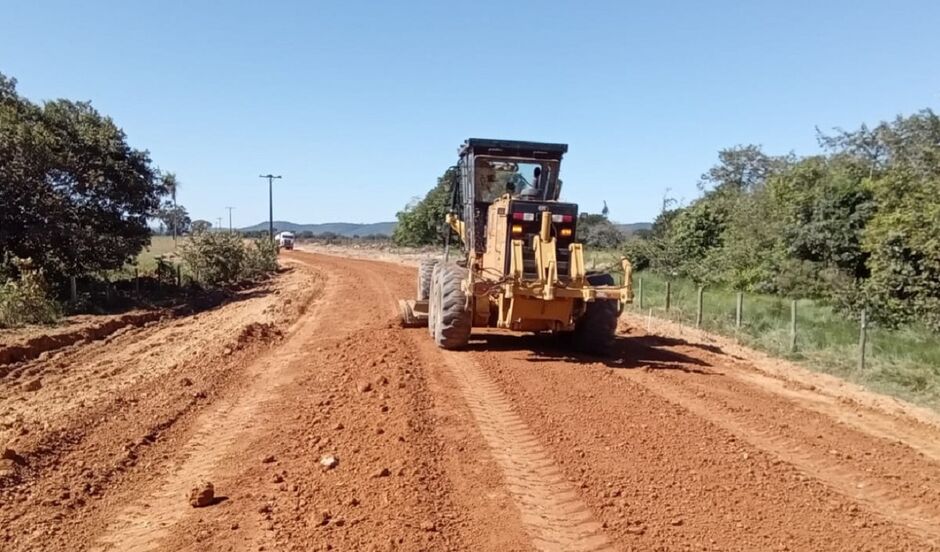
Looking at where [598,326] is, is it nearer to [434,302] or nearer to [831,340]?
[434,302]

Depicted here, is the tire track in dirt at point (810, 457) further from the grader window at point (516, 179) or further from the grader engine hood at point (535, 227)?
the grader window at point (516, 179)

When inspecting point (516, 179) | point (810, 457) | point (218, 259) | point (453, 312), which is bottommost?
point (810, 457)

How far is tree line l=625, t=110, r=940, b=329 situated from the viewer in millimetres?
16031

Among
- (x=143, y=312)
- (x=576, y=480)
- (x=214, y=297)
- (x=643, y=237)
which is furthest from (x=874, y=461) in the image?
(x=643, y=237)

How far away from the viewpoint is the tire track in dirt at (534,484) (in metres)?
4.48

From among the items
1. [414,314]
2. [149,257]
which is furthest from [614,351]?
[149,257]

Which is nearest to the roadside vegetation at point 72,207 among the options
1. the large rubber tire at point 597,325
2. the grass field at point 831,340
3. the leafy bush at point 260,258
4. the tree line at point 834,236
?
the leafy bush at point 260,258

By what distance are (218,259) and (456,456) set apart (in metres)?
24.3

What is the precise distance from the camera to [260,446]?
636cm

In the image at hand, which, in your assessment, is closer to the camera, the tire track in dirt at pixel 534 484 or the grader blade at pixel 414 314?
the tire track in dirt at pixel 534 484

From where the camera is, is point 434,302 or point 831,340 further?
point 831,340

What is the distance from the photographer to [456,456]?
6.01 meters

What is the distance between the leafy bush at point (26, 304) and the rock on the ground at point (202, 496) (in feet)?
40.7

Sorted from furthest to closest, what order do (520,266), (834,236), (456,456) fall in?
(834,236) < (520,266) < (456,456)
